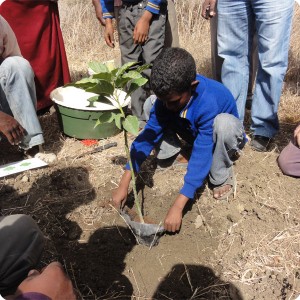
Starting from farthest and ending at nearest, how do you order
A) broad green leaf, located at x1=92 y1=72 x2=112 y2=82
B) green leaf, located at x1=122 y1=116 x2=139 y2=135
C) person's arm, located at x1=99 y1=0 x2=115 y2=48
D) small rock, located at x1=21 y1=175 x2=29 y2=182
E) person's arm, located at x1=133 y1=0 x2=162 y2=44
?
person's arm, located at x1=99 y1=0 x2=115 y2=48 → person's arm, located at x1=133 y1=0 x2=162 y2=44 → small rock, located at x1=21 y1=175 x2=29 y2=182 → green leaf, located at x1=122 y1=116 x2=139 y2=135 → broad green leaf, located at x1=92 y1=72 x2=112 y2=82

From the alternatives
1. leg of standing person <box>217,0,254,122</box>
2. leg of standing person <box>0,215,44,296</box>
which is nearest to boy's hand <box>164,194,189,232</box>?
leg of standing person <box>0,215,44,296</box>

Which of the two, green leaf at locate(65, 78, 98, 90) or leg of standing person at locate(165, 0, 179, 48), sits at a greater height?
green leaf at locate(65, 78, 98, 90)

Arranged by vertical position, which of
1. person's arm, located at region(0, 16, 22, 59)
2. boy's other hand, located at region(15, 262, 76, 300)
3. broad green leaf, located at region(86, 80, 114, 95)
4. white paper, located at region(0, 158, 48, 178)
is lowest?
white paper, located at region(0, 158, 48, 178)

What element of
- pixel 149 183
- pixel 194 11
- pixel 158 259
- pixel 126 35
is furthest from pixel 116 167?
pixel 194 11

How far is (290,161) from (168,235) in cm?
99

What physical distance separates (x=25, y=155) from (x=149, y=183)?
3.42 ft

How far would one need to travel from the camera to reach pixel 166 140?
2510 millimetres

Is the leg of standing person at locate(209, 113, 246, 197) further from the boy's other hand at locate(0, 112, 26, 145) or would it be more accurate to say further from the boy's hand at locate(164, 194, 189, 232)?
the boy's other hand at locate(0, 112, 26, 145)

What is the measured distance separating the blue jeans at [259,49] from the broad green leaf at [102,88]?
1337 millimetres

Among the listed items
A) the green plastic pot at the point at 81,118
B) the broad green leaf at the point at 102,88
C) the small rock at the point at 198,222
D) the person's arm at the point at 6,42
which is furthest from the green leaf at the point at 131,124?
the person's arm at the point at 6,42

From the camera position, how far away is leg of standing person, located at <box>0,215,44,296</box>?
1372 mm

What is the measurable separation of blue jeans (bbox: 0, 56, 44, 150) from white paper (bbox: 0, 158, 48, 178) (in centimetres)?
12

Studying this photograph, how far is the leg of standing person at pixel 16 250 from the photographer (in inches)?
54.0

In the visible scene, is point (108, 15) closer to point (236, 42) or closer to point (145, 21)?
point (145, 21)
